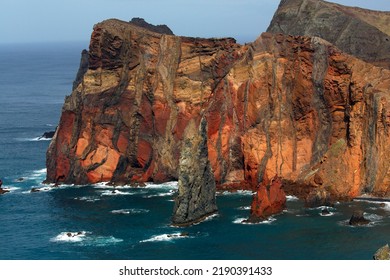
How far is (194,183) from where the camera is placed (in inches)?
5704

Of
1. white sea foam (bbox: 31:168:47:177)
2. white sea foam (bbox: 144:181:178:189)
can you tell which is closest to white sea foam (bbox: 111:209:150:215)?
white sea foam (bbox: 144:181:178:189)

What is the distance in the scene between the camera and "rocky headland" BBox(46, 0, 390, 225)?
530 feet

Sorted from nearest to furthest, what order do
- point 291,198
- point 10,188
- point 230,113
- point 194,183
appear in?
point 194,183
point 291,198
point 230,113
point 10,188

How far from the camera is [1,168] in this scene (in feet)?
650

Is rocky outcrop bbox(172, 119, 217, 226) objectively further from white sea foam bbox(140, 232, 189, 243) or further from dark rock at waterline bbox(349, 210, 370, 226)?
dark rock at waterline bbox(349, 210, 370, 226)

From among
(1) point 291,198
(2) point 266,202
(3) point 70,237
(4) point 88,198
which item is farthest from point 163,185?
(3) point 70,237

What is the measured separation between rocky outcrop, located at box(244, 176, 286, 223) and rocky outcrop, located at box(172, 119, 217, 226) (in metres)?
7.99

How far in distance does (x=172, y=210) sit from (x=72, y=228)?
19.0 metres

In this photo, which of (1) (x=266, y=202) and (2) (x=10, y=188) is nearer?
(1) (x=266, y=202)

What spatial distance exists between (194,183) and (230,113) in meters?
34.2

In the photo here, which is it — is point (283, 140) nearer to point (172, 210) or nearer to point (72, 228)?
point (172, 210)

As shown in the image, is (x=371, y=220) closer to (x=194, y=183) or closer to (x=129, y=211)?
(x=194, y=183)

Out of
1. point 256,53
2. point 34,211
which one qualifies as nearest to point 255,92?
point 256,53

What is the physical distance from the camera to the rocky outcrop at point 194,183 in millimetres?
143250
